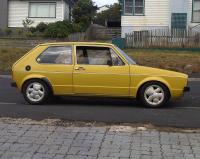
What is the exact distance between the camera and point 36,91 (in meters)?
11.7

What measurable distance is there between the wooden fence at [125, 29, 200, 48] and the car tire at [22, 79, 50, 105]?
21.1 metres

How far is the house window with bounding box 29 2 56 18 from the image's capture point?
44.6 metres

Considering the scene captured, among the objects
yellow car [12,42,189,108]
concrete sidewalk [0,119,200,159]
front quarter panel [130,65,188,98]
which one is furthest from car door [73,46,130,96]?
concrete sidewalk [0,119,200,159]

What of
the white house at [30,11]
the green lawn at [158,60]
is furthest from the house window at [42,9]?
the green lawn at [158,60]

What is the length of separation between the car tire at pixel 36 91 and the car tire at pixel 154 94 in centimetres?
209

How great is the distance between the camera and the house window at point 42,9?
146 feet

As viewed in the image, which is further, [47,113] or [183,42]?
[183,42]

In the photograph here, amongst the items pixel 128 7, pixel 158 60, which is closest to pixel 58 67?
pixel 158 60

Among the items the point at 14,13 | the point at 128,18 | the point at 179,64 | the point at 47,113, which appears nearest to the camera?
the point at 47,113

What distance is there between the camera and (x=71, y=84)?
11.6 m

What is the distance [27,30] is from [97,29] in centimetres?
763

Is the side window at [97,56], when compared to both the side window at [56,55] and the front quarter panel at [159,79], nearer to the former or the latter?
the side window at [56,55]

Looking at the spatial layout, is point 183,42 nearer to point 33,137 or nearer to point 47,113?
point 47,113

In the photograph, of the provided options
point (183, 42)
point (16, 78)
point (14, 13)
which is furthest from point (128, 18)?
point (16, 78)
